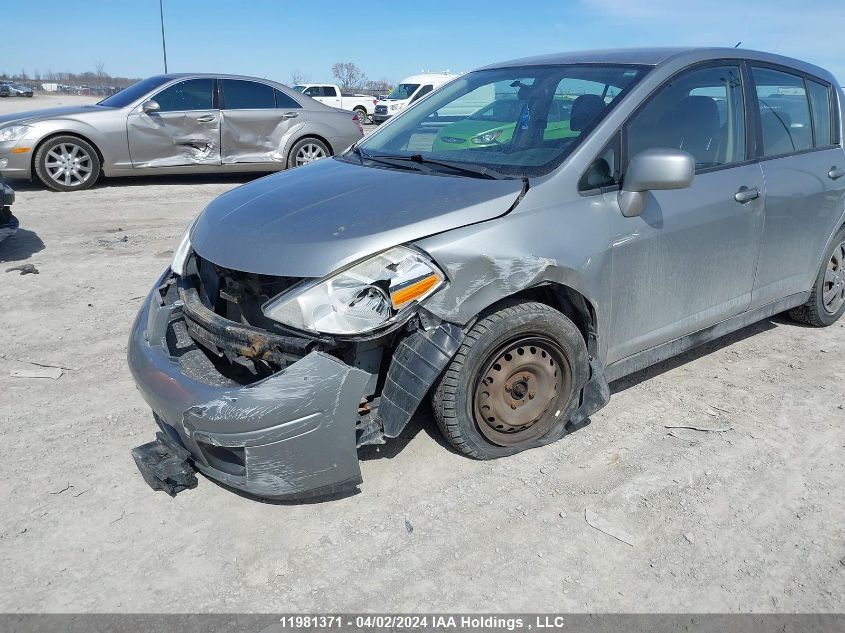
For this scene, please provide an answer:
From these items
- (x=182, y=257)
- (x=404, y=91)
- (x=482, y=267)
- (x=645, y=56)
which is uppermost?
(x=404, y=91)

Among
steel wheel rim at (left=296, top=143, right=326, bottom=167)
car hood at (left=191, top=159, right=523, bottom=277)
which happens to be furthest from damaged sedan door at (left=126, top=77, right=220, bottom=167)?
car hood at (left=191, top=159, right=523, bottom=277)

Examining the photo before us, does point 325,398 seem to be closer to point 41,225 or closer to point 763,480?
point 763,480

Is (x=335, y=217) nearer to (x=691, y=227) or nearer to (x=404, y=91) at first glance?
(x=691, y=227)

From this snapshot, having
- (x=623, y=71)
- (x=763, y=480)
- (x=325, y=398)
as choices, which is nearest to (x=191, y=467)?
(x=325, y=398)

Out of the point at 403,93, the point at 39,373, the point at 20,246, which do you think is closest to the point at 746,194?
the point at 39,373

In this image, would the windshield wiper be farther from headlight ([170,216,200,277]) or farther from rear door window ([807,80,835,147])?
rear door window ([807,80,835,147])

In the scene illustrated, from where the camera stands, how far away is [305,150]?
1100cm

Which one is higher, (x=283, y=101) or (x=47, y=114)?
(x=283, y=101)

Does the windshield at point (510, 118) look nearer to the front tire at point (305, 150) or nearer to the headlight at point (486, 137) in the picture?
the headlight at point (486, 137)

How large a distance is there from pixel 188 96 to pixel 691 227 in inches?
330

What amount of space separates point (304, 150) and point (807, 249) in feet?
26.3

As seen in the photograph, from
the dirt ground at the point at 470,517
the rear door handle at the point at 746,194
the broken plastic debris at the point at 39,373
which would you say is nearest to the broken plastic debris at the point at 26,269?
the dirt ground at the point at 470,517

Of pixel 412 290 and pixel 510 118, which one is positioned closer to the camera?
pixel 412 290

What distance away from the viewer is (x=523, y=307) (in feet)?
10.2
